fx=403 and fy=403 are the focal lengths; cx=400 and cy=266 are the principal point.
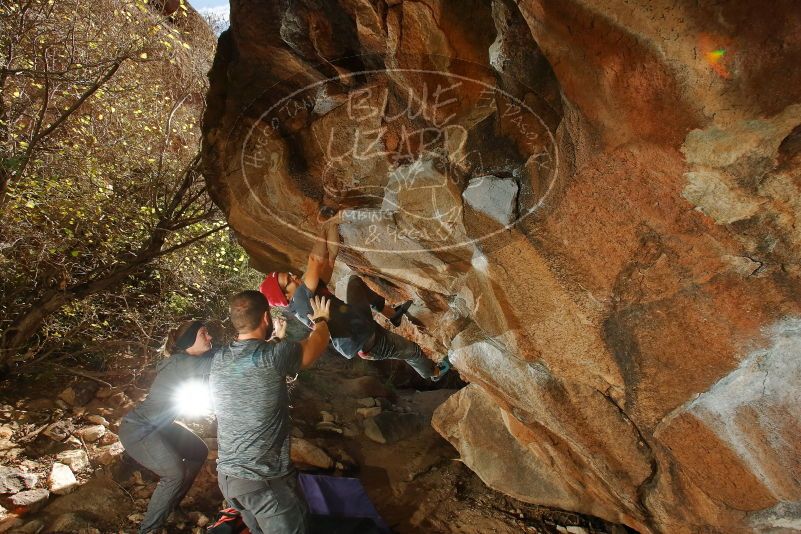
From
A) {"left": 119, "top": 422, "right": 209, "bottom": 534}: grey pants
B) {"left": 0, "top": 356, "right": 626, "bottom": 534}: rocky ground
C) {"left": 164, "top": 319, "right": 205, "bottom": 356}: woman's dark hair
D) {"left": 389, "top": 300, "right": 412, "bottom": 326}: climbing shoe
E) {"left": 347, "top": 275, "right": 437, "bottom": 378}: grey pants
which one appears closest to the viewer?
{"left": 119, "top": 422, "right": 209, "bottom": 534}: grey pants

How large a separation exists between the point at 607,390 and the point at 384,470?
11.0 feet

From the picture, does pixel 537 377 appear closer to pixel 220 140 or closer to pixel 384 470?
pixel 384 470

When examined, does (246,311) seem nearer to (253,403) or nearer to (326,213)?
(253,403)

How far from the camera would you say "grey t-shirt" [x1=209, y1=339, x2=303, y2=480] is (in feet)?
8.26

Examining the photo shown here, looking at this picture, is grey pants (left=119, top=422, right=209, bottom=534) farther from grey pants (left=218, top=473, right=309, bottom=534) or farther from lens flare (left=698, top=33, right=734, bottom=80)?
lens flare (left=698, top=33, right=734, bottom=80)

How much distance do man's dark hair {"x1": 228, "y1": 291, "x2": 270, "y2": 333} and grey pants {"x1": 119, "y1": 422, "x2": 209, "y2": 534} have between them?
58.3 inches

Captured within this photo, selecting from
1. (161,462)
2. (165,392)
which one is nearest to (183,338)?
(165,392)

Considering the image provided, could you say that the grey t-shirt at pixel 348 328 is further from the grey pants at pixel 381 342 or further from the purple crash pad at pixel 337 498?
the purple crash pad at pixel 337 498

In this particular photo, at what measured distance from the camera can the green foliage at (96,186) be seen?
14.9 ft

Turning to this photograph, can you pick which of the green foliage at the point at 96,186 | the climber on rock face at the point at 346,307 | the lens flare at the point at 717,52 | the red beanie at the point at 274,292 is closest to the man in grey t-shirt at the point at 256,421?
the climber on rock face at the point at 346,307

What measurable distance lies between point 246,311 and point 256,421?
0.69m

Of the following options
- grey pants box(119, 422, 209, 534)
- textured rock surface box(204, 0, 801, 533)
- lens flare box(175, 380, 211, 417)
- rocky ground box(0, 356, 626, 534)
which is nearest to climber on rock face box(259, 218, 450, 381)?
textured rock surface box(204, 0, 801, 533)

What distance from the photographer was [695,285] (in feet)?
6.57

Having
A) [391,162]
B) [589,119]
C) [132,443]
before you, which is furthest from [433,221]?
[132,443]
